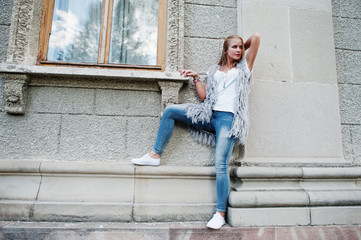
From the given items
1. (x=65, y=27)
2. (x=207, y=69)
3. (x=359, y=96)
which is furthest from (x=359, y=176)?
(x=65, y=27)

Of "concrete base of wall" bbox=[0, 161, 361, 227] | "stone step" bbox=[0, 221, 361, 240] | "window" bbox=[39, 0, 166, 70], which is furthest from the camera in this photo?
"window" bbox=[39, 0, 166, 70]

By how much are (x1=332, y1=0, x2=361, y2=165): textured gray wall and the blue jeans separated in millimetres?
1498

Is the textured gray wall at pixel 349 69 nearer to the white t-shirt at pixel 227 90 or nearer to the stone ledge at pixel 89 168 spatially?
the white t-shirt at pixel 227 90

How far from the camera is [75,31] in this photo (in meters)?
2.74

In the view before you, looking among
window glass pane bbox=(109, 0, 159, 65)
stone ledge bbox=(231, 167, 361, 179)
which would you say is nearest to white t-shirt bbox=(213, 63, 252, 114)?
stone ledge bbox=(231, 167, 361, 179)

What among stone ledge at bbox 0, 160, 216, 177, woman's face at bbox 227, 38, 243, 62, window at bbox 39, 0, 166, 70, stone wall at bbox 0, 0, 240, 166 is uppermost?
→ window at bbox 39, 0, 166, 70

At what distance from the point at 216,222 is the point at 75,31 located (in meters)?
2.57

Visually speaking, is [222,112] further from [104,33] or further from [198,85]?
[104,33]

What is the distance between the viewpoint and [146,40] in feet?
9.14

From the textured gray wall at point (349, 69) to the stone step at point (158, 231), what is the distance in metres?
0.97

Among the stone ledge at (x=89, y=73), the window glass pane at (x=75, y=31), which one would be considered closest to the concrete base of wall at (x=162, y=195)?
the stone ledge at (x=89, y=73)

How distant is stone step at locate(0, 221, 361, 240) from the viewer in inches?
78.4

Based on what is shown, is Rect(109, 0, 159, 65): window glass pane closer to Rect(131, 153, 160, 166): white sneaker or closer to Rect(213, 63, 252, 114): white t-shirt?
Rect(213, 63, 252, 114): white t-shirt

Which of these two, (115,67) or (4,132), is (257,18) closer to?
(115,67)
